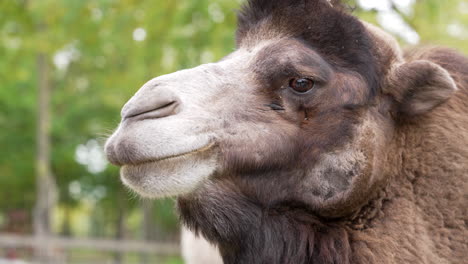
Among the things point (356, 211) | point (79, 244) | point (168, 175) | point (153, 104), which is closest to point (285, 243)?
point (356, 211)

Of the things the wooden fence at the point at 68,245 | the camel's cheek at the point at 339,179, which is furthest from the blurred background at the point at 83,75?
the camel's cheek at the point at 339,179

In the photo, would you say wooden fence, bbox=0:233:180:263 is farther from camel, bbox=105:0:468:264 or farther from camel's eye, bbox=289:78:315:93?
camel's eye, bbox=289:78:315:93

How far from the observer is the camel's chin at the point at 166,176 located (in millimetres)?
3371

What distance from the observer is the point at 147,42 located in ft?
36.0

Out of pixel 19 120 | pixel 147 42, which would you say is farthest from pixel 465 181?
pixel 19 120

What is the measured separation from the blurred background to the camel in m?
0.72

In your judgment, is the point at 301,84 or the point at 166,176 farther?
the point at 301,84

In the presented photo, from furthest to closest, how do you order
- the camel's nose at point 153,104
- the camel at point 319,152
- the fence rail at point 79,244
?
1. the fence rail at point 79,244
2. the camel at point 319,152
3. the camel's nose at point 153,104

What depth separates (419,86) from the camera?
3887mm

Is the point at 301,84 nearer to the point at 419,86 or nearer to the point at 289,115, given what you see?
the point at 289,115

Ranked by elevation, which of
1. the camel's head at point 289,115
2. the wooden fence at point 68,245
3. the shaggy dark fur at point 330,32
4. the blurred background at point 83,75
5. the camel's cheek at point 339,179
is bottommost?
the wooden fence at point 68,245

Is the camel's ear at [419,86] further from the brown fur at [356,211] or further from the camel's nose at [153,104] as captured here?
the camel's nose at [153,104]

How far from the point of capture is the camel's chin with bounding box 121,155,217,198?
11.1ft

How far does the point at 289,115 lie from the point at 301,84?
0.64 ft
